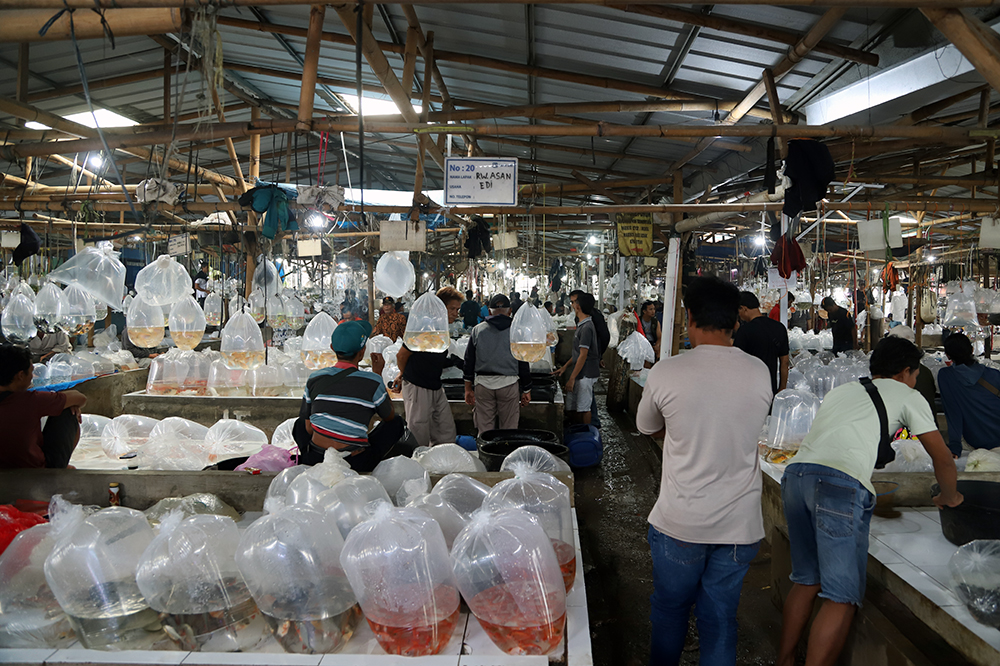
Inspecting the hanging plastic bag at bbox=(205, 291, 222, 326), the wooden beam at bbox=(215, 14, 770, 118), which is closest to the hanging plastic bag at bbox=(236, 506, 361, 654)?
the wooden beam at bbox=(215, 14, 770, 118)

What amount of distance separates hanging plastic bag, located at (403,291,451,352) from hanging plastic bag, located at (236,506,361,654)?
2660mm

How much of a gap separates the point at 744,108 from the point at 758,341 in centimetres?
201

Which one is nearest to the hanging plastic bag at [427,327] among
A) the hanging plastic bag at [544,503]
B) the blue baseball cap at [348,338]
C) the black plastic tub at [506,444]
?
the black plastic tub at [506,444]

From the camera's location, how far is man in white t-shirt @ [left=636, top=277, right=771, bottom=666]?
7.09 feet

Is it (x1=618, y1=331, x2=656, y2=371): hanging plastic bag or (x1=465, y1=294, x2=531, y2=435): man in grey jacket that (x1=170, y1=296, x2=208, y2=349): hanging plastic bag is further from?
(x1=618, y1=331, x2=656, y2=371): hanging plastic bag

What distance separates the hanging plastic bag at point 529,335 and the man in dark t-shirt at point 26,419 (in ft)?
9.18

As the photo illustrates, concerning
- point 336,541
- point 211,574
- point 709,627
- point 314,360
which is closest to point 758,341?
point 709,627

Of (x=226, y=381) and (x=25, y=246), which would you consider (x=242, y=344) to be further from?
(x=25, y=246)

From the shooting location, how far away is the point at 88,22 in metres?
2.46

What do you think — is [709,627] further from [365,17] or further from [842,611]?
[365,17]

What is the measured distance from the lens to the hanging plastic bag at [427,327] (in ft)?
14.8

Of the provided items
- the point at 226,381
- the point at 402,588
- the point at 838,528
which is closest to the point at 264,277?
the point at 226,381

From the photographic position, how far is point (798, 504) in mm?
2580

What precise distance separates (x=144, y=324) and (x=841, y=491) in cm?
509
